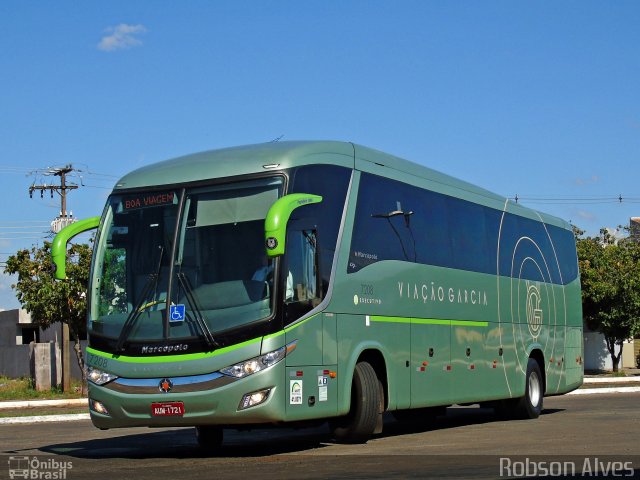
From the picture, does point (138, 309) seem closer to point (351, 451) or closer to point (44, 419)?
point (351, 451)

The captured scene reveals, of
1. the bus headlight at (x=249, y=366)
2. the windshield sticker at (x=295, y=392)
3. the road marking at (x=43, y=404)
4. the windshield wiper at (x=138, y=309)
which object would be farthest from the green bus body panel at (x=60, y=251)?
the road marking at (x=43, y=404)

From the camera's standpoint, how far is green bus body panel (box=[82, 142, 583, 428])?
41.4 feet

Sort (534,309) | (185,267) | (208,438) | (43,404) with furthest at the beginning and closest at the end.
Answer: (43,404)
(534,309)
(208,438)
(185,267)

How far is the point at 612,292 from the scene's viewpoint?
1779 inches

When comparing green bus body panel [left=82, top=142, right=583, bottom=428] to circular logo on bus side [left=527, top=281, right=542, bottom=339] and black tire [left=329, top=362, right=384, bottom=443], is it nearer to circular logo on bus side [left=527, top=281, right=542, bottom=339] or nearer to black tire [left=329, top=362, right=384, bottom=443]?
circular logo on bus side [left=527, top=281, right=542, bottom=339]

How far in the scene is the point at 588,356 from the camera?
50125mm

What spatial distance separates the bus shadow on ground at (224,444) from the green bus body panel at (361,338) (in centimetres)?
92

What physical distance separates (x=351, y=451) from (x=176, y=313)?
2774mm

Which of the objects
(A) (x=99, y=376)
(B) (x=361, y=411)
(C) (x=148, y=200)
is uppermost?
(C) (x=148, y=200)

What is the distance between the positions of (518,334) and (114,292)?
9.22m

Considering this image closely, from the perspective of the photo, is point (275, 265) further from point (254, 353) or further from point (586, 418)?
point (586, 418)

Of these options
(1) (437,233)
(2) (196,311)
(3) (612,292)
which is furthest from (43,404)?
(3) (612,292)

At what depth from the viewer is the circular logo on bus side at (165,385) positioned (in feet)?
41.7

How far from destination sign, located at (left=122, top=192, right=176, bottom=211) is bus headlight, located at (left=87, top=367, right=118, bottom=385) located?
210 cm
